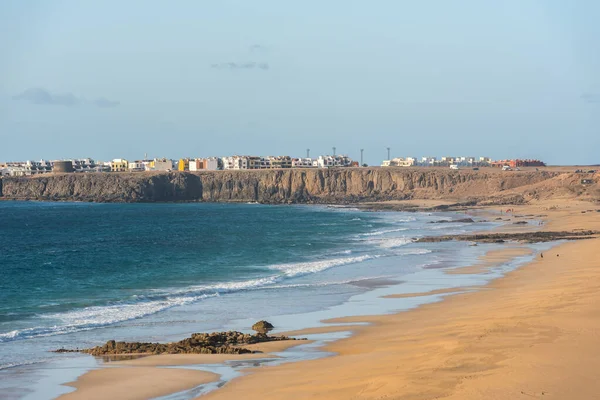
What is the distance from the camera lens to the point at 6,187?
6137 inches

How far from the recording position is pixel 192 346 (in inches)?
746

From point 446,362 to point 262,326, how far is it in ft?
26.2

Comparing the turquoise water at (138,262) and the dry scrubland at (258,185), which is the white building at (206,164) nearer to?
the dry scrubland at (258,185)

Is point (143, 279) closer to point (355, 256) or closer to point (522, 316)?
point (355, 256)

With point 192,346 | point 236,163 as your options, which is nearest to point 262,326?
point 192,346

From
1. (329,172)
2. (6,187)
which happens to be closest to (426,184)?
(329,172)

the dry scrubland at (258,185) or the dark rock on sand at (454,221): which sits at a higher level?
the dry scrubland at (258,185)

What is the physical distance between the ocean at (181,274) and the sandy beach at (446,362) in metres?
2.87

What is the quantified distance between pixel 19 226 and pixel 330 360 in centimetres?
6591

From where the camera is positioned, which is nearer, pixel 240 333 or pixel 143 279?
pixel 240 333

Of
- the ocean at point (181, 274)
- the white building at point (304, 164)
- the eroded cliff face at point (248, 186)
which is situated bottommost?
the ocean at point (181, 274)

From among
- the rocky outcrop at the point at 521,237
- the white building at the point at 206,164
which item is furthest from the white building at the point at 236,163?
the rocky outcrop at the point at 521,237

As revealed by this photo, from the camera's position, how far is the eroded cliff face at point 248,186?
441 ft

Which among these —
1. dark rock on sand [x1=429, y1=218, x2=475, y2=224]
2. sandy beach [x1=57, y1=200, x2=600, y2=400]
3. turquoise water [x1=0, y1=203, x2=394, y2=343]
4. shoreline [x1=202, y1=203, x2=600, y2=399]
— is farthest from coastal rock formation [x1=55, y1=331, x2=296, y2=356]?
dark rock on sand [x1=429, y1=218, x2=475, y2=224]
